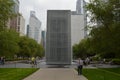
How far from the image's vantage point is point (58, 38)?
7194 cm

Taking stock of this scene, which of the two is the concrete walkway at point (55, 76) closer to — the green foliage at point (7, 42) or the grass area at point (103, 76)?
the grass area at point (103, 76)

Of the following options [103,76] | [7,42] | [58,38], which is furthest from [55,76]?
[58,38]

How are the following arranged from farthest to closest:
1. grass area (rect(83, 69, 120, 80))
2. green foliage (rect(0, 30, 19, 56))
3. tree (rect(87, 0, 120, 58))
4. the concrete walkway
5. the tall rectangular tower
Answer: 1. the tall rectangular tower
2. green foliage (rect(0, 30, 19, 56))
3. tree (rect(87, 0, 120, 58))
4. the concrete walkway
5. grass area (rect(83, 69, 120, 80))

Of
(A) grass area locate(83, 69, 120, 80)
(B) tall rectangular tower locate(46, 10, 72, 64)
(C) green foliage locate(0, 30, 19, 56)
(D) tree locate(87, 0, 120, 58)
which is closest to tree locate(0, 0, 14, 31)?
(D) tree locate(87, 0, 120, 58)

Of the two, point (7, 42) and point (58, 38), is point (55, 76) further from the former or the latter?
point (58, 38)

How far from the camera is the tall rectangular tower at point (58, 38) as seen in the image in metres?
71.2

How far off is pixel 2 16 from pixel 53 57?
127ft

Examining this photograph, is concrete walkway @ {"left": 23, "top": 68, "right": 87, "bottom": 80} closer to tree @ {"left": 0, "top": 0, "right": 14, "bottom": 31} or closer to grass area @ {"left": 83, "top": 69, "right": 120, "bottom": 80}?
grass area @ {"left": 83, "top": 69, "right": 120, "bottom": 80}

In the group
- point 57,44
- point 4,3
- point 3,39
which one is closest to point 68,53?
point 57,44

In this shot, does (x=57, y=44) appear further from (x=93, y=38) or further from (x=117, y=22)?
(x=117, y=22)

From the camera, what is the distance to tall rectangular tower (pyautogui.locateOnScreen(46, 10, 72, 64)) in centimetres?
7119

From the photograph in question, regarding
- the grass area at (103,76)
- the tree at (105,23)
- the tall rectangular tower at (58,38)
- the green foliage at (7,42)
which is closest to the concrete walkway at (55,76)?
the grass area at (103,76)

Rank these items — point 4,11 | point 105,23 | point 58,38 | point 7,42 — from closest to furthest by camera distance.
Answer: point 4,11 < point 105,23 < point 7,42 < point 58,38

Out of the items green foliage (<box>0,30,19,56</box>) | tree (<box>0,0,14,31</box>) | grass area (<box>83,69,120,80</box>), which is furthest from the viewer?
green foliage (<box>0,30,19,56</box>)
